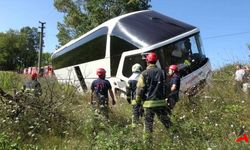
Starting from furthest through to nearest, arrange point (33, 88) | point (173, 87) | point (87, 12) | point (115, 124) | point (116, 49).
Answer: point (87, 12) < point (116, 49) < point (33, 88) < point (173, 87) < point (115, 124)

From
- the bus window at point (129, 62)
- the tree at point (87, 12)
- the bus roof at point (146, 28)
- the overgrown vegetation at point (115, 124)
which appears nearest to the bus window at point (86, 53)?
the bus roof at point (146, 28)

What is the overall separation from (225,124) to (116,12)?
3458 centimetres

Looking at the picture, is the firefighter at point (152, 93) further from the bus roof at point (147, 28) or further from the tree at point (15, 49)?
the tree at point (15, 49)

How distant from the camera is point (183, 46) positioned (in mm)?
14328

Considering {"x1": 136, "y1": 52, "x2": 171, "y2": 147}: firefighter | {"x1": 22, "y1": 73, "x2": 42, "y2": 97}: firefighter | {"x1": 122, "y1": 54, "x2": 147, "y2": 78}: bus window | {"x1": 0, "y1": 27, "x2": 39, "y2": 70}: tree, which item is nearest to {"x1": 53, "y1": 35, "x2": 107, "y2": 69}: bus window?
{"x1": 122, "y1": 54, "x2": 147, "y2": 78}: bus window

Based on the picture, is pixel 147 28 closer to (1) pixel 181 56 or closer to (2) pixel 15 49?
(1) pixel 181 56

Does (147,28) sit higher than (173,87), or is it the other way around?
(147,28)

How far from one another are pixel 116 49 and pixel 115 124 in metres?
6.92

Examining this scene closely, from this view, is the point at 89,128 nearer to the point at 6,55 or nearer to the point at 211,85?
the point at 211,85

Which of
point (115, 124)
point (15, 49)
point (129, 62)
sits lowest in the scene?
point (115, 124)

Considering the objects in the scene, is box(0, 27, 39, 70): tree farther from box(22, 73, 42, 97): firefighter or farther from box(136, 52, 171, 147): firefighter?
box(136, 52, 171, 147): firefighter

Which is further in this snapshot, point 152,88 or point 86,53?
point 86,53

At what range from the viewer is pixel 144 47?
1392 cm

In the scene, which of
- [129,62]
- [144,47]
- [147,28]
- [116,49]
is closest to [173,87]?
[144,47]
